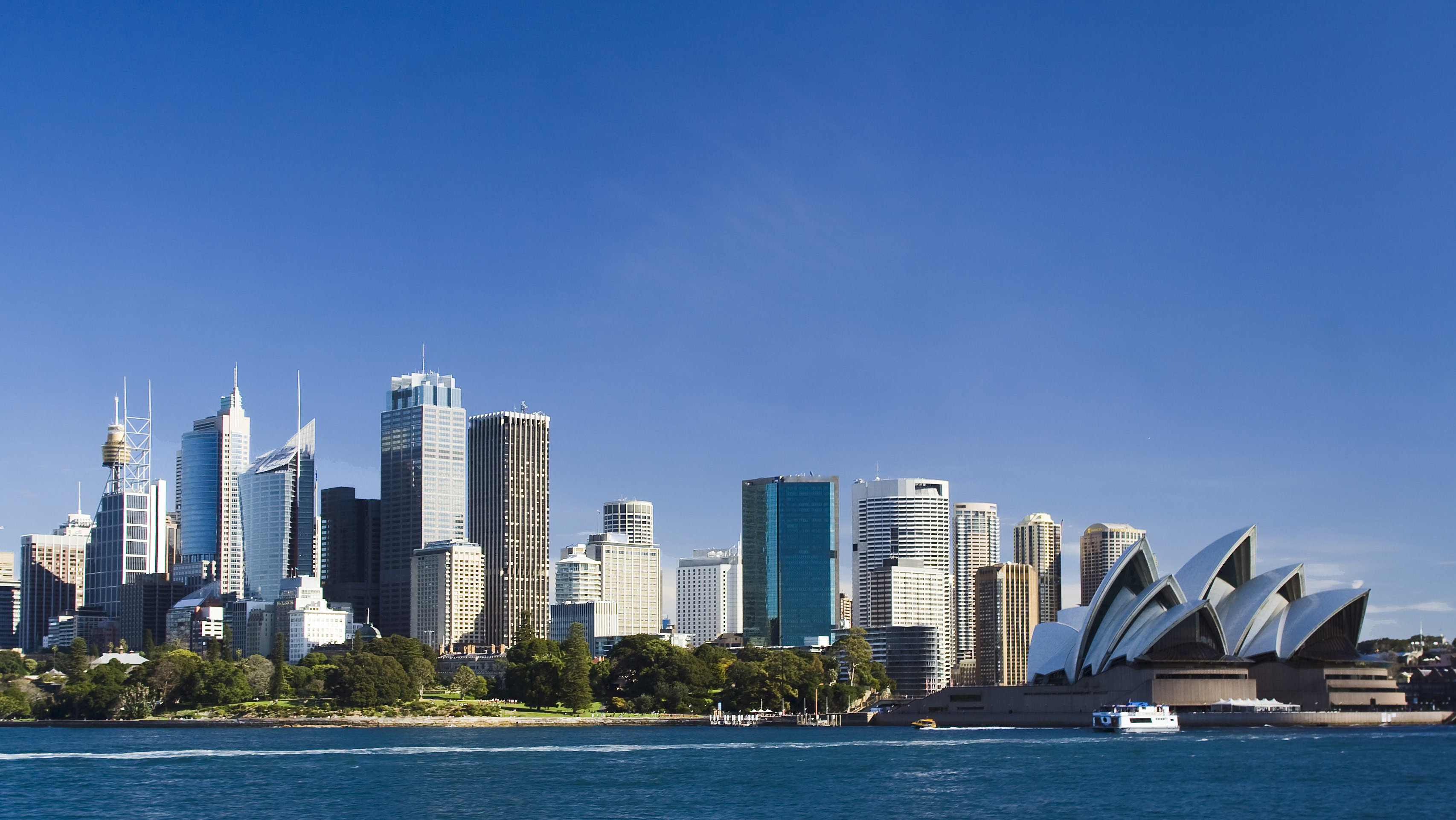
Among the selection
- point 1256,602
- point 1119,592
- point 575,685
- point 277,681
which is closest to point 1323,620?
point 1256,602

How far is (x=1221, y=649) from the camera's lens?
129 metres

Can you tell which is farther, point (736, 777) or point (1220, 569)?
point (1220, 569)

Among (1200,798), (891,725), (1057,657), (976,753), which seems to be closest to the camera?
(1200,798)

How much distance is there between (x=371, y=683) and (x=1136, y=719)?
62.1 meters

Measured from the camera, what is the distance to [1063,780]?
74125 mm

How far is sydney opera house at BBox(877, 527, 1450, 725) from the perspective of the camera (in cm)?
12581

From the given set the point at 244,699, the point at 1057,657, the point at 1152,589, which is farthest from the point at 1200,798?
the point at 244,699

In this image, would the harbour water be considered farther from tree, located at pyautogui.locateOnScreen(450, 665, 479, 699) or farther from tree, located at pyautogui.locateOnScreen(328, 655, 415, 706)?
tree, located at pyautogui.locateOnScreen(450, 665, 479, 699)

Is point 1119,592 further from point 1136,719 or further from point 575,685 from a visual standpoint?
point 575,685

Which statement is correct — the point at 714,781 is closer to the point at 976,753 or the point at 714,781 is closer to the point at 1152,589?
the point at 976,753

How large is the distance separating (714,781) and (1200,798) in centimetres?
2075

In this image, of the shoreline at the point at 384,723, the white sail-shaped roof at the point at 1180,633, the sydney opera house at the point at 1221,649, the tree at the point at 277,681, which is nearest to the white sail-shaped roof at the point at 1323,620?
the sydney opera house at the point at 1221,649

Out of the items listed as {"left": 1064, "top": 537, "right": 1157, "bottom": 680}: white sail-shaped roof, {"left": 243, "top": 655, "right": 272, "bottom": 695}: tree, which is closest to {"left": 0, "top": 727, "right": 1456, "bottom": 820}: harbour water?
{"left": 1064, "top": 537, "right": 1157, "bottom": 680}: white sail-shaped roof

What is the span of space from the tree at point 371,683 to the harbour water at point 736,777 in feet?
86.3
